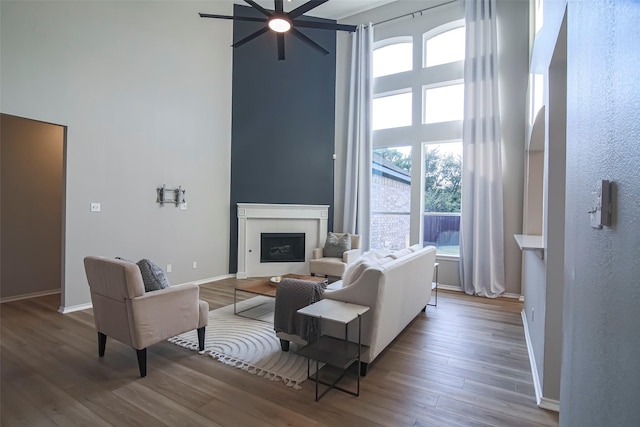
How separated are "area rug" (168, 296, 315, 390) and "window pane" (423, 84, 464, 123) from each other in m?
4.62

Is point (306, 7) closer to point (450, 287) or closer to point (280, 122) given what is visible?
point (280, 122)

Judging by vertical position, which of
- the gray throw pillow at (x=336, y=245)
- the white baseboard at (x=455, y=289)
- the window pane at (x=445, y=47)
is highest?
the window pane at (x=445, y=47)

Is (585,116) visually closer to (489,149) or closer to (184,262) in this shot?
(489,149)

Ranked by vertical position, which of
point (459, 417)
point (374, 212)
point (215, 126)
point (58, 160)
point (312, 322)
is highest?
point (215, 126)

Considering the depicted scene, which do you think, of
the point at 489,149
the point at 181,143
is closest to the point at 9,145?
the point at 181,143

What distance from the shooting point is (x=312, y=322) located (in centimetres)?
296

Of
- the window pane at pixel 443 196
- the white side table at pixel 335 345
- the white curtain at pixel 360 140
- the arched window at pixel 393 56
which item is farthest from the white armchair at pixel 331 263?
the arched window at pixel 393 56

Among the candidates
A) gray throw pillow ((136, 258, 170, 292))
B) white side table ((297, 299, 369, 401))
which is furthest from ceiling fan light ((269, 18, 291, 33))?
white side table ((297, 299, 369, 401))

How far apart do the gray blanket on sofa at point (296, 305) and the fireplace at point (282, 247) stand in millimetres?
3458

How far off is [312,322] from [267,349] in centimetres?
64

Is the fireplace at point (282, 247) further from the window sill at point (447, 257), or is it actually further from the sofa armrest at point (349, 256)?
the window sill at point (447, 257)

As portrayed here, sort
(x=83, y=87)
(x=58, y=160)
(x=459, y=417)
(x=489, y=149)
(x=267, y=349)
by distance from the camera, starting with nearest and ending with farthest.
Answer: (x=459, y=417), (x=267, y=349), (x=83, y=87), (x=58, y=160), (x=489, y=149)

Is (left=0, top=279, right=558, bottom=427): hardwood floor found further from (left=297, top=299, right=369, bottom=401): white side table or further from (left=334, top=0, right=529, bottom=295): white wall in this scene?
(left=334, top=0, right=529, bottom=295): white wall

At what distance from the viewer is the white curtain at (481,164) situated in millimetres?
5398
